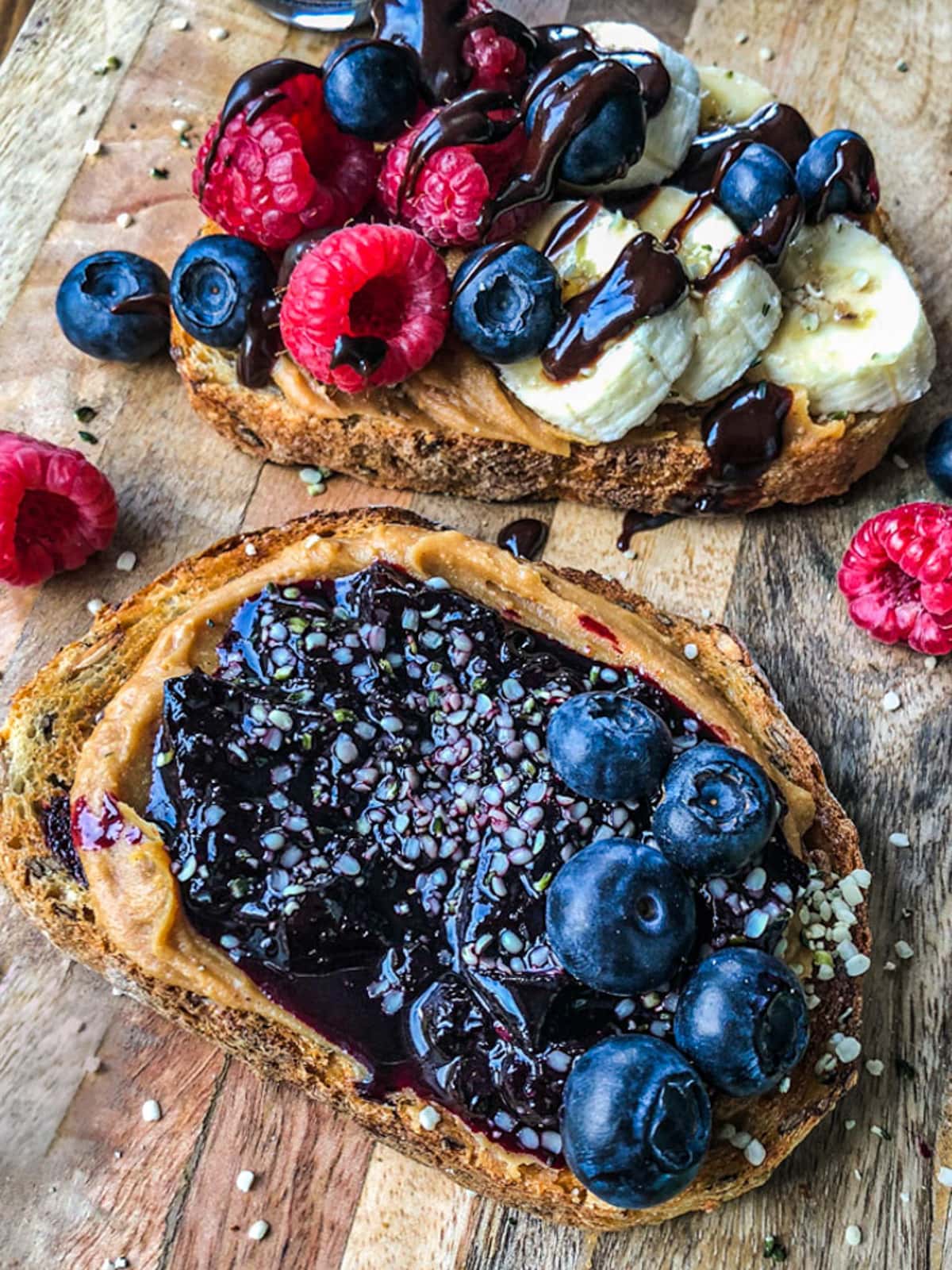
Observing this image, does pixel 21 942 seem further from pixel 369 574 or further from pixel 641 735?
pixel 641 735

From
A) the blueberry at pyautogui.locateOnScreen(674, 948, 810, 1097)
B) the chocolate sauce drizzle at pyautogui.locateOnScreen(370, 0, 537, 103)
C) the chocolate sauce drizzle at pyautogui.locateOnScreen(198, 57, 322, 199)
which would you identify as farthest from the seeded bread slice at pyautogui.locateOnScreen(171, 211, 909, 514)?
the blueberry at pyautogui.locateOnScreen(674, 948, 810, 1097)

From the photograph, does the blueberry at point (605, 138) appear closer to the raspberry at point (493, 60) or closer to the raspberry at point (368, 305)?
the raspberry at point (493, 60)

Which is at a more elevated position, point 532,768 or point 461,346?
point 461,346

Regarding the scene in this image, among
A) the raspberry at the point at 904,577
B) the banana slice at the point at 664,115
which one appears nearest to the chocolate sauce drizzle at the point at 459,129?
the banana slice at the point at 664,115

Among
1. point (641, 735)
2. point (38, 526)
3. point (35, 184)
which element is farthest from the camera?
point (35, 184)

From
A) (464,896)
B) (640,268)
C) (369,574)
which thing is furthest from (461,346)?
(464,896)
